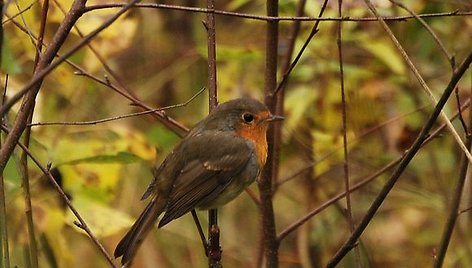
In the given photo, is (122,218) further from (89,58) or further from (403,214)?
(403,214)

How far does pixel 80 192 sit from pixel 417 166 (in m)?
2.09

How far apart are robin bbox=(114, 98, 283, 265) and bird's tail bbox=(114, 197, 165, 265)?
4cm

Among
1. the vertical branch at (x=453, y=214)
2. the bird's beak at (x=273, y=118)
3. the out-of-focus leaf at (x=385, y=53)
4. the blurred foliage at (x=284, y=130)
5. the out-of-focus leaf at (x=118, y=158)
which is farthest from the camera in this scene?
the out-of-focus leaf at (x=385, y=53)

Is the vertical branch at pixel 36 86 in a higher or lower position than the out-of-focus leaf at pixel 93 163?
lower

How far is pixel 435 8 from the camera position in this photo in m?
4.69

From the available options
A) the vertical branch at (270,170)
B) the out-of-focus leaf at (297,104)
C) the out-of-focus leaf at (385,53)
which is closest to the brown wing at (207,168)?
the vertical branch at (270,170)

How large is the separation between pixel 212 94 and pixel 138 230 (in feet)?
1.58

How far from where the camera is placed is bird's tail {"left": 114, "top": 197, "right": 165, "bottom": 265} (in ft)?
8.78

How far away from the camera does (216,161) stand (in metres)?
3.37

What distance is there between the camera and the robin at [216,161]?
3.18 meters

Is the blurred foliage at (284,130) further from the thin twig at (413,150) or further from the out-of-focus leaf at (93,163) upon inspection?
the thin twig at (413,150)

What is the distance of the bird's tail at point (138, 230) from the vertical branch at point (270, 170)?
1.18 feet

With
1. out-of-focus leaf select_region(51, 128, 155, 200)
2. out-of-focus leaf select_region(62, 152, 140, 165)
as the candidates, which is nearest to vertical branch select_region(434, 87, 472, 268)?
out-of-focus leaf select_region(62, 152, 140, 165)

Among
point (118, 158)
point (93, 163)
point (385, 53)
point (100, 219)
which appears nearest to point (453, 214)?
point (118, 158)
